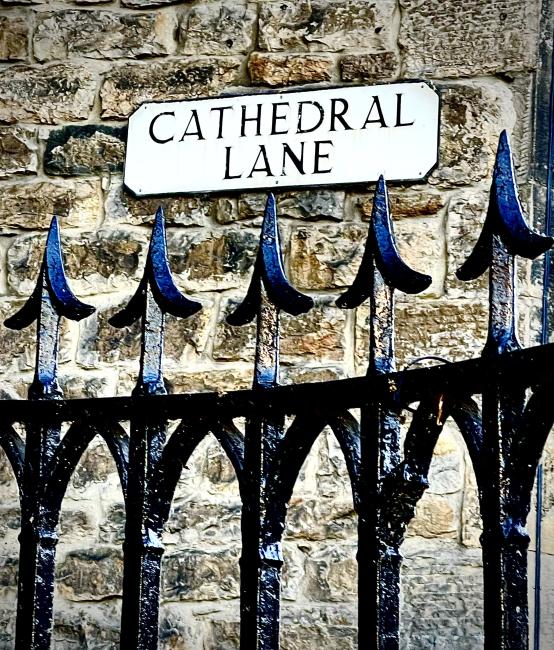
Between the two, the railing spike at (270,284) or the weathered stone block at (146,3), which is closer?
the railing spike at (270,284)

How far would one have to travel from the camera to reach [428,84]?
11.5 ft

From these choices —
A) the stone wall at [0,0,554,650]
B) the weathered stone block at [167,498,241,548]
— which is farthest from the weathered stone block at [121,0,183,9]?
the weathered stone block at [167,498,241,548]

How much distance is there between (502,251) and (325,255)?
1992 millimetres

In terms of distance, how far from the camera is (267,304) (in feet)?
5.71

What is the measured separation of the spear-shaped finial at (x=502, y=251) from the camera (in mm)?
1472

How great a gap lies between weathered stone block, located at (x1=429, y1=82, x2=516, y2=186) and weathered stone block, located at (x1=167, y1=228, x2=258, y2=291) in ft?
1.87

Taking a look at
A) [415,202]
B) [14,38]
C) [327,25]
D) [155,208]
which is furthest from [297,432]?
[14,38]

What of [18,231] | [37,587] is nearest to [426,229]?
[18,231]

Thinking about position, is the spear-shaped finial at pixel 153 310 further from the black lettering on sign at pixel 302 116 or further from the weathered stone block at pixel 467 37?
the weathered stone block at pixel 467 37

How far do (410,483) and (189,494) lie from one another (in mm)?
1944

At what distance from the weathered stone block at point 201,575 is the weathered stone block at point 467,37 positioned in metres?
1.48

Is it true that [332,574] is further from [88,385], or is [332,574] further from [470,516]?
[88,385]

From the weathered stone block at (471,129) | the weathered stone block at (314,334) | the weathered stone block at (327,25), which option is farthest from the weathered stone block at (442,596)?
the weathered stone block at (327,25)

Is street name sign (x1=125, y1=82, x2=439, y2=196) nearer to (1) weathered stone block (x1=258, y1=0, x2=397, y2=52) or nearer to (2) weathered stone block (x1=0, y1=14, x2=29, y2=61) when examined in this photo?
(1) weathered stone block (x1=258, y1=0, x2=397, y2=52)
